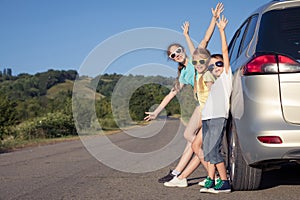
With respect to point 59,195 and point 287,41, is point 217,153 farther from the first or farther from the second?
point 59,195

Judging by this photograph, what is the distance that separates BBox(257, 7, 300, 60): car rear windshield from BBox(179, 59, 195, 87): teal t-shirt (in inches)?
53.9

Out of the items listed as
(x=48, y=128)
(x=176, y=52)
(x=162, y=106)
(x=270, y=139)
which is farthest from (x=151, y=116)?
(x=48, y=128)

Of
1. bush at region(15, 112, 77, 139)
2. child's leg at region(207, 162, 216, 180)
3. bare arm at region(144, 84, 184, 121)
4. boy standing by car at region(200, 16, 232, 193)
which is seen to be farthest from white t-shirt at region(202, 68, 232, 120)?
bush at region(15, 112, 77, 139)

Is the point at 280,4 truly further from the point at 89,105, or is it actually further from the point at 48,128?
the point at 48,128

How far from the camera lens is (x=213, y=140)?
530cm

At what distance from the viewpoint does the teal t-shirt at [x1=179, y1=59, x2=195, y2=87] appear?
5.89 meters

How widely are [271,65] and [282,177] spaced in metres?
2.64

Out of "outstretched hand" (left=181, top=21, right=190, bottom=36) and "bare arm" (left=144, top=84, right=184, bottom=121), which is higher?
"outstretched hand" (left=181, top=21, right=190, bottom=36)

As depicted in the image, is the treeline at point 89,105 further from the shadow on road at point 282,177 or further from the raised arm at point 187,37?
the shadow on road at point 282,177

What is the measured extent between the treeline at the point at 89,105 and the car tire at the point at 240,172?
5.00 ft

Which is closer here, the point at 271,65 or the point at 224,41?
the point at 271,65

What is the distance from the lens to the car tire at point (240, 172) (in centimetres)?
494

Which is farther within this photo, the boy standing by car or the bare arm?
the bare arm

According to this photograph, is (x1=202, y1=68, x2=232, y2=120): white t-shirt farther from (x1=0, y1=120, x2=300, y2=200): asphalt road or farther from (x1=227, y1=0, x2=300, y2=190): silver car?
(x1=0, y1=120, x2=300, y2=200): asphalt road
